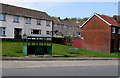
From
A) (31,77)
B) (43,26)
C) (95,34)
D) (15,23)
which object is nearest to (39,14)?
(43,26)

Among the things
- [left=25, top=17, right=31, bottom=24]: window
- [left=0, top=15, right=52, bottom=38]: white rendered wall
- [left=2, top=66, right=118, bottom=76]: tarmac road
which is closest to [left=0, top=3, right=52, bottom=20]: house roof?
[left=25, top=17, right=31, bottom=24]: window

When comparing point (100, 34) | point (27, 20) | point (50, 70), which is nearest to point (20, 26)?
point (27, 20)

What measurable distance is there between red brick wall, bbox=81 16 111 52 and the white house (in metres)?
9.59

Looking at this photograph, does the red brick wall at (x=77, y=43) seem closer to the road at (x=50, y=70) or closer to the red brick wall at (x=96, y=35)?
the red brick wall at (x=96, y=35)

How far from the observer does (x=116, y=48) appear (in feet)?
119

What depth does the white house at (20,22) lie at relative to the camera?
32.5 m

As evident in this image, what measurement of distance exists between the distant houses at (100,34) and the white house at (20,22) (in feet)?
31.4

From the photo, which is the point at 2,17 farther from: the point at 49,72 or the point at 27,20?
the point at 49,72

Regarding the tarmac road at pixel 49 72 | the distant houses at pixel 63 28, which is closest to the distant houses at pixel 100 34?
the distant houses at pixel 63 28

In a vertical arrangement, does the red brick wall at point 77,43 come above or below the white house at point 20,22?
below

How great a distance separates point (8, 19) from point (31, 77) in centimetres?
2648

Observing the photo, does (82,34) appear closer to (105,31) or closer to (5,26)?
(105,31)

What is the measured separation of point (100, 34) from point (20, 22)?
16038mm

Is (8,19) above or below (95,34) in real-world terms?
above
